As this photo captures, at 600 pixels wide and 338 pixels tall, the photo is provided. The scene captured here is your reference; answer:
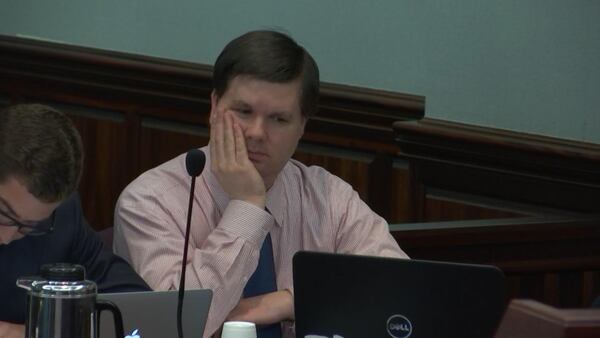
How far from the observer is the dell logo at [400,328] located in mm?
2359

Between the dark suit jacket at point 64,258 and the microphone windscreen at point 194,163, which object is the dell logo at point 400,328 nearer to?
the microphone windscreen at point 194,163

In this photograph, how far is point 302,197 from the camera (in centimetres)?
316

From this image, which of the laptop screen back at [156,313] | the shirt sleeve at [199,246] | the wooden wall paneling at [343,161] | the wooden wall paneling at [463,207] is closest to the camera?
the laptop screen back at [156,313]

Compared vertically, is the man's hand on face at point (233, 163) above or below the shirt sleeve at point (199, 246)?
above

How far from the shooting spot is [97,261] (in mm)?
2840

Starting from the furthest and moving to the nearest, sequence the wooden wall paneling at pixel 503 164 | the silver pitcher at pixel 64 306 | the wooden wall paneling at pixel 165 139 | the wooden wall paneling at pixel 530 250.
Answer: the wooden wall paneling at pixel 165 139 → the wooden wall paneling at pixel 503 164 → the wooden wall paneling at pixel 530 250 → the silver pitcher at pixel 64 306

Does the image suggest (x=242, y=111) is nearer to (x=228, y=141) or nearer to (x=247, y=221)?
(x=228, y=141)

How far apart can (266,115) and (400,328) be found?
81 centimetres

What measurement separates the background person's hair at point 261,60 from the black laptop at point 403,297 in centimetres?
69

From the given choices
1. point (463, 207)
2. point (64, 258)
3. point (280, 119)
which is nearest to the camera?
point (64, 258)

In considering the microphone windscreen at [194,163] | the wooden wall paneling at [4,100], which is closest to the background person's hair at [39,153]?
the microphone windscreen at [194,163]

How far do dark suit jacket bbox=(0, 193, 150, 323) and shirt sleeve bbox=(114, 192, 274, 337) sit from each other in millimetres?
66

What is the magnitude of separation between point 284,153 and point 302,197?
0.14m

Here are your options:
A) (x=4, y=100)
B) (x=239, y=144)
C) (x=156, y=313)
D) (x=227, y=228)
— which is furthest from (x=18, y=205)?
(x=4, y=100)
